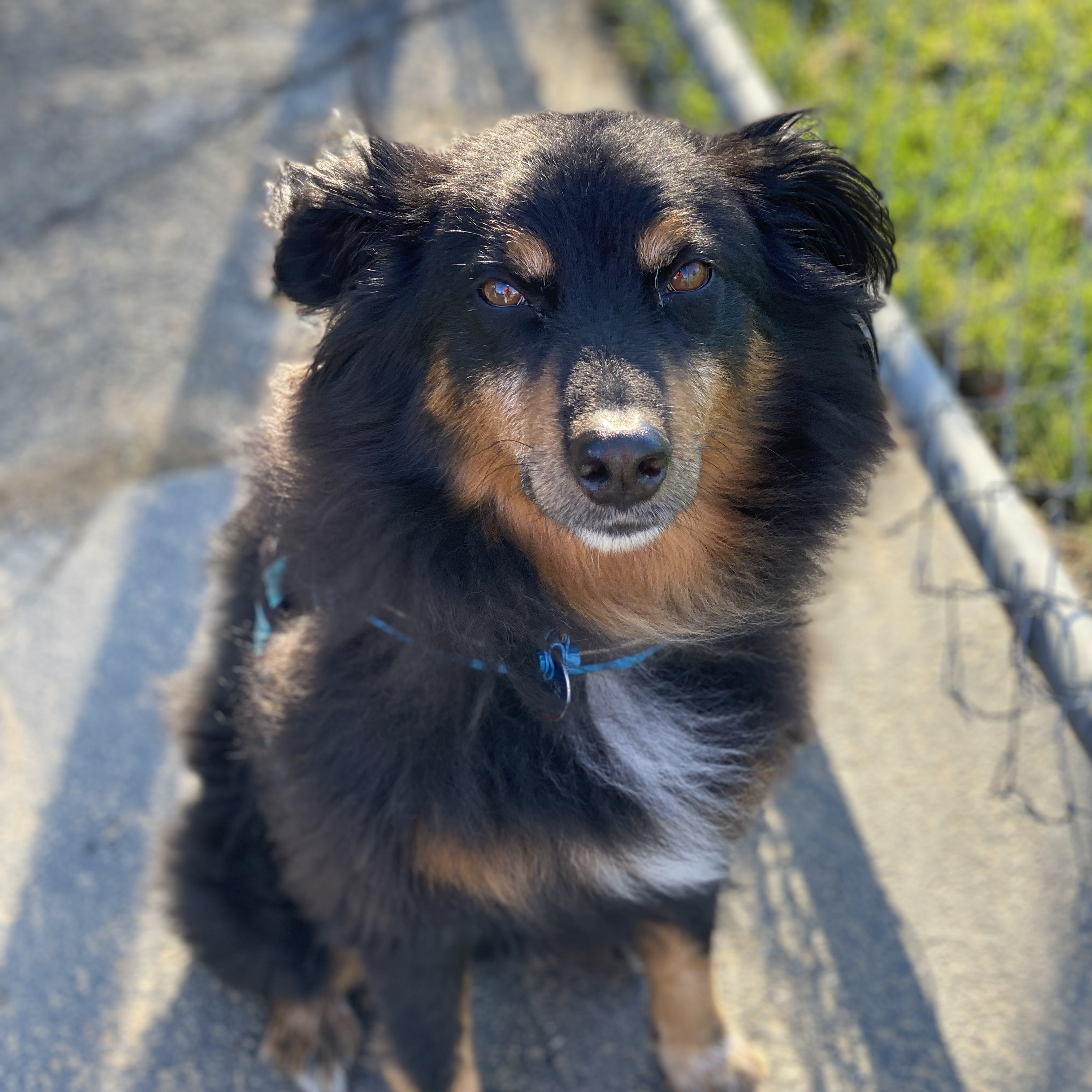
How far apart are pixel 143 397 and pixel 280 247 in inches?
78.1

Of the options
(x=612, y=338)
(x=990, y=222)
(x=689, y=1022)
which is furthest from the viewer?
(x=990, y=222)

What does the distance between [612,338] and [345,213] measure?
534 millimetres

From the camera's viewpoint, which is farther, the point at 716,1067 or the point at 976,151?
the point at 976,151

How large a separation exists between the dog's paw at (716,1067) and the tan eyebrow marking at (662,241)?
1.65 m

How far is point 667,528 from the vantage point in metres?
1.92

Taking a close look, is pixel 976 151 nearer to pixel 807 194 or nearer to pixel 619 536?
pixel 807 194

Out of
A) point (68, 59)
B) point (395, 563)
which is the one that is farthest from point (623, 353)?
point (68, 59)

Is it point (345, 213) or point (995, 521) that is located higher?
point (345, 213)

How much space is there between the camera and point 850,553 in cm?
334

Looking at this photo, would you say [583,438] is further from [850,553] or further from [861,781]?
[850,553]

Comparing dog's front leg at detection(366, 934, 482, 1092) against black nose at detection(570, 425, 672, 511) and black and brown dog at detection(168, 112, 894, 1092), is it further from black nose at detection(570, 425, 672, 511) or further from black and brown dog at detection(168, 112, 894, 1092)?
black nose at detection(570, 425, 672, 511)

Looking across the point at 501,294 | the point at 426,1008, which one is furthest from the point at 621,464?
the point at 426,1008

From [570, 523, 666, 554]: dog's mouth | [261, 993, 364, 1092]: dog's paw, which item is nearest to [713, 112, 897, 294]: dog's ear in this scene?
[570, 523, 666, 554]: dog's mouth

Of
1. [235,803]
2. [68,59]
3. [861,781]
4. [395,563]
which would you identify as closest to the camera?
[395,563]
